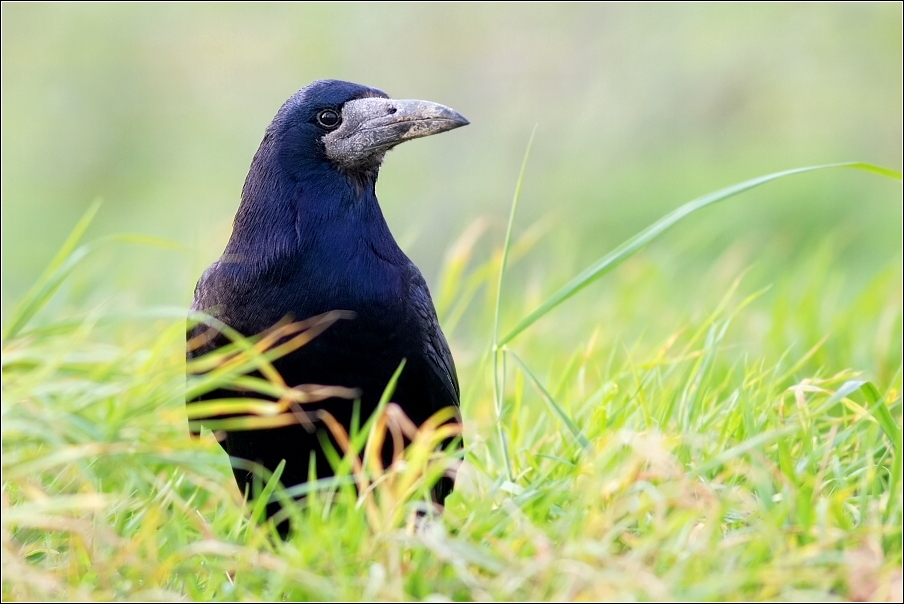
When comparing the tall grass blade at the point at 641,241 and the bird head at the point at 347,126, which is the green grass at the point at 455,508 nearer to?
the tall grass blade at the point at 641,241

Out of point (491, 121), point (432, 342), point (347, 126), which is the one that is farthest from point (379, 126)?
point (491, 121)

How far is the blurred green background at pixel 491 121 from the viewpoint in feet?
27.5

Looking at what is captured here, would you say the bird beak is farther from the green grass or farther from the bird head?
the green grass

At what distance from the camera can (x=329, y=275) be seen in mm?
3074

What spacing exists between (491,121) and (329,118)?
556 centimetres

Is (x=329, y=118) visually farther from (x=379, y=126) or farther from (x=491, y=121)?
(x=491, y=121)

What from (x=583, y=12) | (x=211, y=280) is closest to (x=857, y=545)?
(x=211, y=280)

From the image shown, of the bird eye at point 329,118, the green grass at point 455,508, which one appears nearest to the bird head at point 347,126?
the bird eye at point 329,118

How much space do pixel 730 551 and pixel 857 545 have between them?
0.28 metres

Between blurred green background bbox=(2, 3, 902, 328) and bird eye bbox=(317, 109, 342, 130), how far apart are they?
0.54m

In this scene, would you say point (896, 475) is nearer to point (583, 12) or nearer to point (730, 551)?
point (730, 551)

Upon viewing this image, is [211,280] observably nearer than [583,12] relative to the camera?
Yes

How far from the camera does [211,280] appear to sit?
10.4 ft

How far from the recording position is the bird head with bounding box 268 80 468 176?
3.31 m
